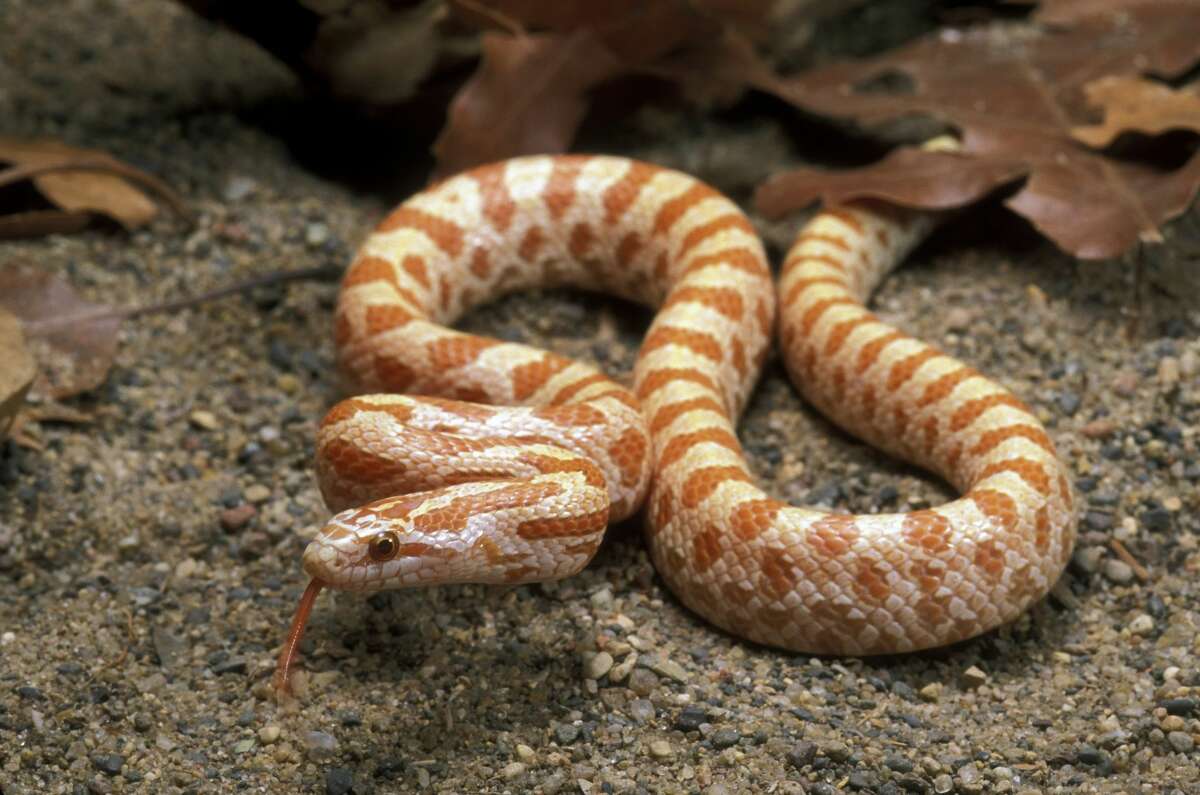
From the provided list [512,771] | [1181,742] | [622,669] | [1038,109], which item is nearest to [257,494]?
[622,669]

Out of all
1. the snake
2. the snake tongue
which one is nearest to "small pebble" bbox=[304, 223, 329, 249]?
the snake

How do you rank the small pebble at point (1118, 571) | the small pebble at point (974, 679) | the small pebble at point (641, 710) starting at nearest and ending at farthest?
the small pebble at point (641, 710), the small pebble at point (974, 679), the small pebble at point (1118, 571)

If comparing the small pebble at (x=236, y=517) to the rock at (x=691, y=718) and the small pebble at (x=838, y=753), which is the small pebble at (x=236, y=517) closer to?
the rock at (x=691, y=718)

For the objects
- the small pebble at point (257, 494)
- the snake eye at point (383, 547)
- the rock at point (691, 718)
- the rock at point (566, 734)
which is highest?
the snake eye at point (383, 547)

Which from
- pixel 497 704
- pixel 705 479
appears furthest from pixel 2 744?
pixel 705 479

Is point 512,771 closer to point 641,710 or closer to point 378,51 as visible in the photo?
point 641,710

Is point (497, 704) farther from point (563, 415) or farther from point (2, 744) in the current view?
point (2, 744)

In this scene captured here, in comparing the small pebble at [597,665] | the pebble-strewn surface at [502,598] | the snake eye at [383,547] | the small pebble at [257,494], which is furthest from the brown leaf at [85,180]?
the small pebble at [597,665]
